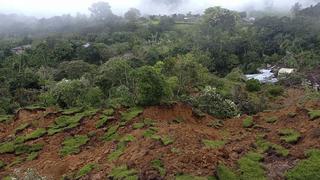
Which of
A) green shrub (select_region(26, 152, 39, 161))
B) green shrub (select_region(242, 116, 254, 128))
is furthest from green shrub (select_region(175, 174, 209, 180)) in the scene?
green shrub (select_region(26, 152, 39, 161))

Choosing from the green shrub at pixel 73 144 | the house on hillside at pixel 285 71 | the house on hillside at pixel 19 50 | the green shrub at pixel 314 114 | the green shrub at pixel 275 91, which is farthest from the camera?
the house on hillside at pixel 19 50

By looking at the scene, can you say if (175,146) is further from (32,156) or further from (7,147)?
(7,147)

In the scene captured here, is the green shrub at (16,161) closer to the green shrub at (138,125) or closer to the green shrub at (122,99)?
the green shrub at (138,125)

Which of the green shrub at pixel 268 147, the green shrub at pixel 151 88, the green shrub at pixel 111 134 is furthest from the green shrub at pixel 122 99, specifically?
the green shrub at pixel 268 147

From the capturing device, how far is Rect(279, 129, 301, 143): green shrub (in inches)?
729

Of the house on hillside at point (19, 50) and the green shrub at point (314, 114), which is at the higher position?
the green shrub at point (314, 114)

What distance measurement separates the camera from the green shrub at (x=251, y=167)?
15.9m

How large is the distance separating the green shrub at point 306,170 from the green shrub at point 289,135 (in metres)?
2.04

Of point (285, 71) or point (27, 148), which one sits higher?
point (27, 148)

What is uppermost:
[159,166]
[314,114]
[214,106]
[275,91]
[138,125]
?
[314,114]

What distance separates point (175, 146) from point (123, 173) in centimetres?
237

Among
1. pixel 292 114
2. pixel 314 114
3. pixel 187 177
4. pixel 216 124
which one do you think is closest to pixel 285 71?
pixel 216 124

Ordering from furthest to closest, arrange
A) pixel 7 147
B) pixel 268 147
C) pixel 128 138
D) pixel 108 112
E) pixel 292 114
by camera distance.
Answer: pixel 108 112, pixel 7 147, pixel 292 114, pixel 128 138, pixel 268 147

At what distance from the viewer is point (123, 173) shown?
54.2ft
